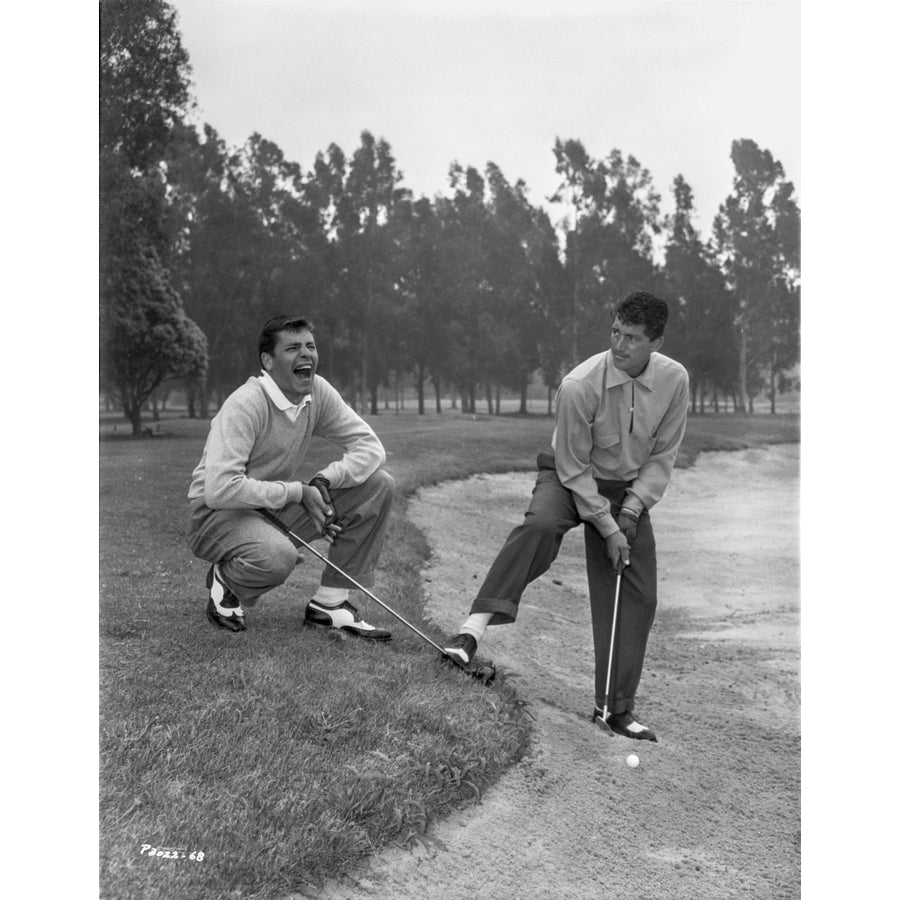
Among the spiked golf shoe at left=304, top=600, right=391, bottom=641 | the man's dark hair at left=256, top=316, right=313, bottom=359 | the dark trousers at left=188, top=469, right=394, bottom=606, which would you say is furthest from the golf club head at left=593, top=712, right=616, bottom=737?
the man's dark hair at left=256, top=316, right=313, bottom=359

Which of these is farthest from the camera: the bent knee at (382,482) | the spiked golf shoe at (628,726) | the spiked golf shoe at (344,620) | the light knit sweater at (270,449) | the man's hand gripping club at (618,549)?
the bent knee at (382,482)

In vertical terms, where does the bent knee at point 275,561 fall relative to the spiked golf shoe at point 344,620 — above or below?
above

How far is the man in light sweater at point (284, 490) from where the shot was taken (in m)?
3.82

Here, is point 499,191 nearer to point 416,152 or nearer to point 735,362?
point 416,152

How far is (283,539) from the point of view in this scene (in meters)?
3.93

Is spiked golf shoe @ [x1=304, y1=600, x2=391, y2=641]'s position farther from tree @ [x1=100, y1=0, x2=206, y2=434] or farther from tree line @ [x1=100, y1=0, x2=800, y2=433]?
tree @ [x1=100, y1=0, x2=206, y2=434]

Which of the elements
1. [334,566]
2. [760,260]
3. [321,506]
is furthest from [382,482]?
[760,260]

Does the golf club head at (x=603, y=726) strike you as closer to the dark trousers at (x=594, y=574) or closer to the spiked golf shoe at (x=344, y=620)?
the dark trousers at (x=594, y=574)

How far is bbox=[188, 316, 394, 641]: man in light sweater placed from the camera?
3.82m

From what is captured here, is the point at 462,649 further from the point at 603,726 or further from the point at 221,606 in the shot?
the point at 221,606

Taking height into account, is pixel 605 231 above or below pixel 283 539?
above

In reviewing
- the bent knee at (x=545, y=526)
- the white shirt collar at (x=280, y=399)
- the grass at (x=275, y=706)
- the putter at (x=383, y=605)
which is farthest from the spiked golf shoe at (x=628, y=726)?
the white shirt collar at (x=280, y=399)

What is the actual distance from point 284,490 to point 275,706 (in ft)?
3.11
